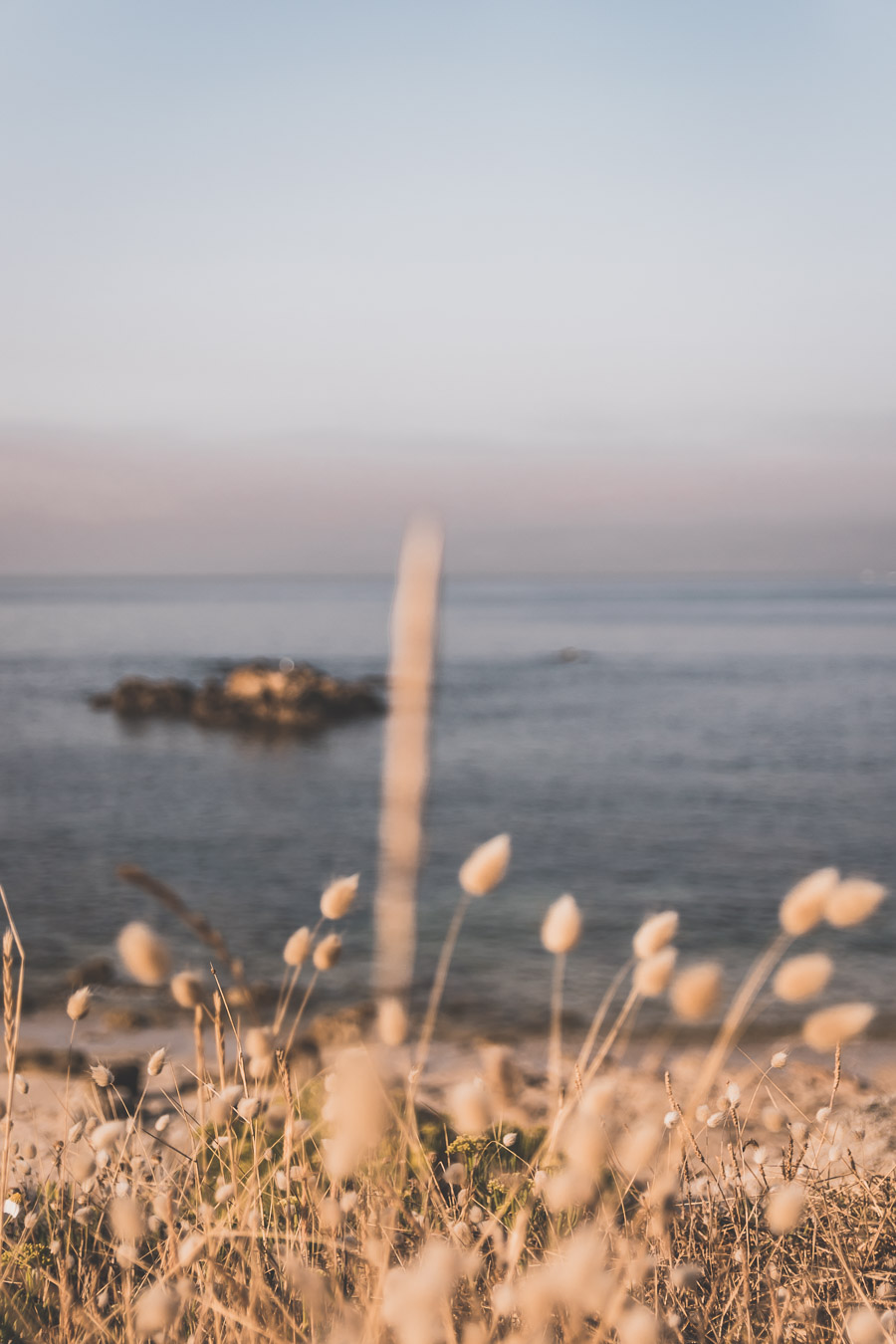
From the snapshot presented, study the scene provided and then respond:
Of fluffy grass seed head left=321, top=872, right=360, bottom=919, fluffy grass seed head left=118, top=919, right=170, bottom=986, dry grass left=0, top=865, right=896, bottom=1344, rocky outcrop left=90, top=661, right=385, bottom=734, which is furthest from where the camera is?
rocky outcrop left=90, top=661, right=385, bottom=734

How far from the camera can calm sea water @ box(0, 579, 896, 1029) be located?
1166 cm

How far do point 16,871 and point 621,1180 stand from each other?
14.4 meters

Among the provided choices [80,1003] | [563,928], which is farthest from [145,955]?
[80,1003]

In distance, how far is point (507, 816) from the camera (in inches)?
782

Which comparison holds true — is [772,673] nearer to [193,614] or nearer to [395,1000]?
[395,1000]

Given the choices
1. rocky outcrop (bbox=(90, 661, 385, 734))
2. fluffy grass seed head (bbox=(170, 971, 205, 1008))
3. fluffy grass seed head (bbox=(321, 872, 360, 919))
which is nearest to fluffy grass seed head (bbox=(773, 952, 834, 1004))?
fluffy grass seed head (bbox=(321, 872, 360, 919))

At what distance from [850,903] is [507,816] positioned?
1839cm

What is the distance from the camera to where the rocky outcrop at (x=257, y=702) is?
33.9 metres

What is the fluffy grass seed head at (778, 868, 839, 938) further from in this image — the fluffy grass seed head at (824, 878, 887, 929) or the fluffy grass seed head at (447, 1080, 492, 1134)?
the fluffy grass seed head at (447, 1080, 492, 1134)

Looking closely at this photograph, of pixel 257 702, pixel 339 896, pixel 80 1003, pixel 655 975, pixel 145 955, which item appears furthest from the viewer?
pixel 257 702

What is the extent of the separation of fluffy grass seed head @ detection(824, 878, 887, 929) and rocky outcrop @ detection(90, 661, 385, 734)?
103ft

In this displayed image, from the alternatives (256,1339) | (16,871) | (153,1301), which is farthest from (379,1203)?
(16,871)

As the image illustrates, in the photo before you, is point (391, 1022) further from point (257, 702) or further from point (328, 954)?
point (257, 702)

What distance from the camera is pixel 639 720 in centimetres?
3491
